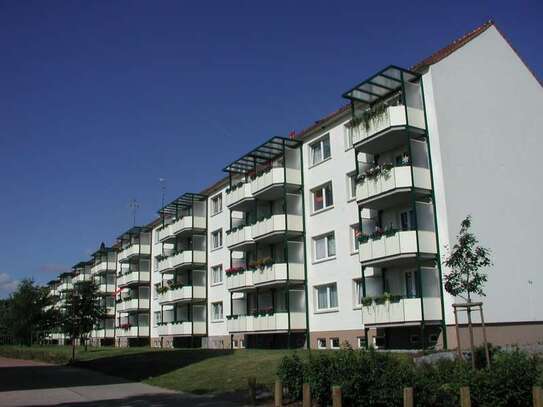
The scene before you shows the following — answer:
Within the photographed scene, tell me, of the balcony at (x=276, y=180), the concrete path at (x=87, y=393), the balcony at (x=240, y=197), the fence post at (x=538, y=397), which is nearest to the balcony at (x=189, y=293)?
the balcony at (x=240, y=197)

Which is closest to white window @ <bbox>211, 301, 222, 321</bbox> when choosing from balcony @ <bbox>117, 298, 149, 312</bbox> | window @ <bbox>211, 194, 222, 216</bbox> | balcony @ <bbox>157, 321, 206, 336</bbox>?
balcony @ <bbox>157, 321, 206, 336</bbox>

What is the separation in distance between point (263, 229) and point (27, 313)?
161 feet

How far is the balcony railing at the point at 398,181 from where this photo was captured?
83.5 ft

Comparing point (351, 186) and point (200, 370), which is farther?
point (351, 186)

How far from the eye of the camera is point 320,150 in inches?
1328

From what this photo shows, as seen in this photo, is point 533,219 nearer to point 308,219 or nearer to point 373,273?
point 373,273

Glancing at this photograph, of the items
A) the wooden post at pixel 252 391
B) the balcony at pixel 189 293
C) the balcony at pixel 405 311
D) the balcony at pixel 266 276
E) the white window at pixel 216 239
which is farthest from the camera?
the balcony at pixel 189 293

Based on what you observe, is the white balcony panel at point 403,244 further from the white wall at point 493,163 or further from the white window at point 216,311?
the white window at point 216,311

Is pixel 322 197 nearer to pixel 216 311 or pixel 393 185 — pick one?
pixel 393 185

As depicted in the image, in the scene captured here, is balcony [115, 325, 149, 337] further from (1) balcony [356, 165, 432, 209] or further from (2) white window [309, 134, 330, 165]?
(1) balcony [356, 165, 432, 209]

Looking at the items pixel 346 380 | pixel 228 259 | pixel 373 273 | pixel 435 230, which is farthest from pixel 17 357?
pixel 346 380

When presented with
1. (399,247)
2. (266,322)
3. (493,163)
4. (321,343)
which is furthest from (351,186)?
(266,322)

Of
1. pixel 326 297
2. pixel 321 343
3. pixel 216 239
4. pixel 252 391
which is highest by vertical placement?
pixel 216 239

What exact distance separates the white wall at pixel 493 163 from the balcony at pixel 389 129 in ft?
2.20
